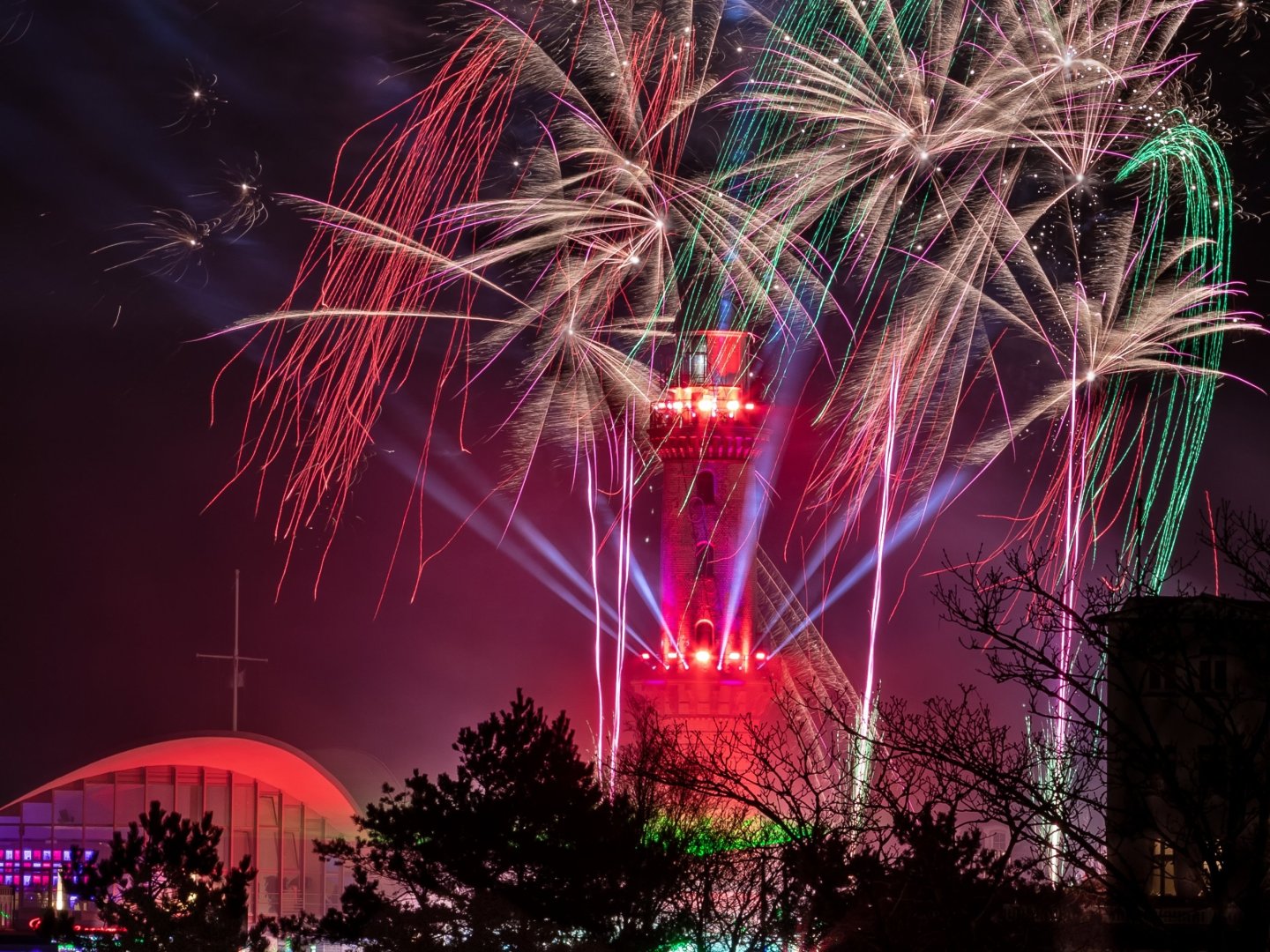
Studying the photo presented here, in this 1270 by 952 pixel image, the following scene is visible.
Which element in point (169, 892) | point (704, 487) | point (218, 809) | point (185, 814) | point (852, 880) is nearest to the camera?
point (852, 880)

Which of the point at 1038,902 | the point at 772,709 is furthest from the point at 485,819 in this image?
the point at 772,709

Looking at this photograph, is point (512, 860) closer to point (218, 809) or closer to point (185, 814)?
point (218, 809)

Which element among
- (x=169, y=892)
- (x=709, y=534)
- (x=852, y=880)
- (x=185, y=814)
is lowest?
(x=169, y=892)

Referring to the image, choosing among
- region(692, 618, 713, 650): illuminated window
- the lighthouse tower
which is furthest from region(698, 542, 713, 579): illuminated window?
region(692, 618, 713, 650): illuminated window

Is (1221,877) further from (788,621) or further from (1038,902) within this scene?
(788,621)

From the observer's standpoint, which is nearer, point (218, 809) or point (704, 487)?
point (704, 487)

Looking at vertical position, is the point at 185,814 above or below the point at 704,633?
below

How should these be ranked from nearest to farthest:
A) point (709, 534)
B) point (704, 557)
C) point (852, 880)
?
point (852, 880), point (704, 557), point (709, 534)

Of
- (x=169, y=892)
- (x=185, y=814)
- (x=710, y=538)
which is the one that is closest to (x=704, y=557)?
(x=710, y=538)
